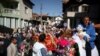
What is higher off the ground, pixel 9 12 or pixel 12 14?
pixel 9 12

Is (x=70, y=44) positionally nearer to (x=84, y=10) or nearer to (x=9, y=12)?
(x=9, y=12)

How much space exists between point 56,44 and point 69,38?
1.24 metres

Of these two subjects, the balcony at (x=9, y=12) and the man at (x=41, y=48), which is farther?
the balcony at (x=9, y=12)

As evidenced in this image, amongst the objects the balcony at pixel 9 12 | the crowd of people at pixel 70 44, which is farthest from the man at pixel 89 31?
the balcony at pixel 9 12

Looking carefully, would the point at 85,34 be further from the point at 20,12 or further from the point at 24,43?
the point at 20,12

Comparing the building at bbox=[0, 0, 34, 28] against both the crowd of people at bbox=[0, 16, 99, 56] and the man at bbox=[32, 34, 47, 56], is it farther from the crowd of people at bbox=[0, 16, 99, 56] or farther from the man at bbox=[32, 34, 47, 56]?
the man at bbox=[32, 34, 47, 56]

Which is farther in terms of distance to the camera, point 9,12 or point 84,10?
point 84,10

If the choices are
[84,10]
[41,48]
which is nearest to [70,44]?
[41,48]

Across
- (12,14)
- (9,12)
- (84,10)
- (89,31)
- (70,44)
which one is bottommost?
(12,14)

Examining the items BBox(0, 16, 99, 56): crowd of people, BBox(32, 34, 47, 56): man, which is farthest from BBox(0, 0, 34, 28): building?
BBox(32, 34, 47, 56): man

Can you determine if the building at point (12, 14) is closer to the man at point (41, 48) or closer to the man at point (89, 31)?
the man at point (89, 31)

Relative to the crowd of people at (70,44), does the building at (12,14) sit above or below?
below

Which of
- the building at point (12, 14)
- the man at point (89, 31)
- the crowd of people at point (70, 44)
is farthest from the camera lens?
the building at point (12, 14)

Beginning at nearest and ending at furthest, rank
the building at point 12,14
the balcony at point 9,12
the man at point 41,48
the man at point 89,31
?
the man at point 41,48 < the man at point 89,31 < the building at point 12,14 < the balcony at point 9,12
